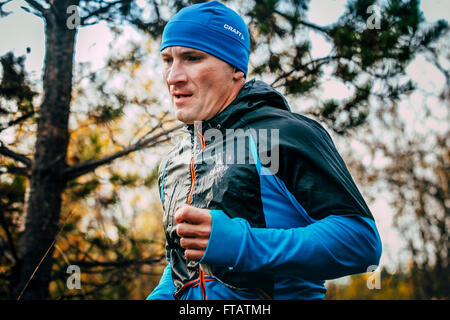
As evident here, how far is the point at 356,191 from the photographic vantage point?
1494 mm

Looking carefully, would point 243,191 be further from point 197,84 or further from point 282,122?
point 197,84

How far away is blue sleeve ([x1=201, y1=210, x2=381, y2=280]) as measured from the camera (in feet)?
4.35

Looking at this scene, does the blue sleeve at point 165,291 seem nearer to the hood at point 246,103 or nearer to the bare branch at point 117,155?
the hood at point 246,103

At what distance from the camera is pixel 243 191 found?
5.16ft

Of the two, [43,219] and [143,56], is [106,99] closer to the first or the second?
[143,56]

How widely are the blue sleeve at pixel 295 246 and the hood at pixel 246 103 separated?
1.95ft

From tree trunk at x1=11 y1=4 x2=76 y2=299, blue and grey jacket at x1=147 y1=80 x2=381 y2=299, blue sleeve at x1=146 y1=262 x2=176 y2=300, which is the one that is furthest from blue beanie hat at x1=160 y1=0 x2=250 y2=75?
tree trunk at x1=11 y1=4 x2=76 y2=299

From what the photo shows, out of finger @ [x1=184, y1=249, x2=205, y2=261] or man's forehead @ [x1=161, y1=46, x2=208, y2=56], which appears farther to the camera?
man's forehead @ [x1=161, y1=46, x2=208, y2=56]

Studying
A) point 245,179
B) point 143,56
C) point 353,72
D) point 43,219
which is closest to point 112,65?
point 143,56

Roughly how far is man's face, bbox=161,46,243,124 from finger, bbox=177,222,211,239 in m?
0.75

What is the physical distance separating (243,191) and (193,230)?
1.07ft

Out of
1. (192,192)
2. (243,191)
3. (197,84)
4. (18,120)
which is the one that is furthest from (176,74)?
(18,120)

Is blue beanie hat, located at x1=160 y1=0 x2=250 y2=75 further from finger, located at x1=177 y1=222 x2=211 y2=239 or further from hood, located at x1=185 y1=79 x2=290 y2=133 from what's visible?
finger, located at x1=177 y1=222 x2=211 y2=239
